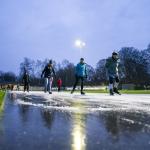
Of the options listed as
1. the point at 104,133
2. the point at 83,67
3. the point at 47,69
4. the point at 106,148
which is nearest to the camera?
the point at 106,148

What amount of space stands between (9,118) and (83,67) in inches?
627

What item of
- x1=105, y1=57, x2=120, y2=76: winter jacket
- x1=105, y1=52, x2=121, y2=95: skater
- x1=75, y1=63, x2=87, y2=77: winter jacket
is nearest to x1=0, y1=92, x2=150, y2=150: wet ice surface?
x1=105, y1=52, x2=121, y2=95: skater

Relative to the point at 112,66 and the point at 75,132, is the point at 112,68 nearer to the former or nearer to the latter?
the point at 112,66

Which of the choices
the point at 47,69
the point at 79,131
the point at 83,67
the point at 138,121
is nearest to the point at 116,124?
the point at 138,121

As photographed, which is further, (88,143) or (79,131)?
(79,131)

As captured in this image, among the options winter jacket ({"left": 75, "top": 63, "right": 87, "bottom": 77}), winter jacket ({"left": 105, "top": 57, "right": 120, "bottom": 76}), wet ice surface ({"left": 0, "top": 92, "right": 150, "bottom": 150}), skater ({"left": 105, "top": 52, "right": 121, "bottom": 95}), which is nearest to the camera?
wet ice surface ({"left": 0, "top": 92, "right": 150, "bottom": 150})

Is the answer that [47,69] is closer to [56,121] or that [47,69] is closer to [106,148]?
[56,121]

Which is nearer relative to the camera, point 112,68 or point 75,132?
point 75,132

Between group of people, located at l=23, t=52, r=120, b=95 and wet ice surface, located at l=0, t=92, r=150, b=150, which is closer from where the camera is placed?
wet ice surface, located at l=0, t=92, r=150, b=150

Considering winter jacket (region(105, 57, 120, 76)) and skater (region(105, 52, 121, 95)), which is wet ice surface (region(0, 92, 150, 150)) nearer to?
skater (region(105, 52, 121, 95))

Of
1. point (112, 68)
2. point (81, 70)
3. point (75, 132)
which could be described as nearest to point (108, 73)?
point (112, 68)

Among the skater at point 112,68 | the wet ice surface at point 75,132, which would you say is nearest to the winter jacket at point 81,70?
the skater at point 112,68

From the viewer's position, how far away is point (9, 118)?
809cm

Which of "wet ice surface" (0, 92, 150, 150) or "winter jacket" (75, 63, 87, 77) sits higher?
"winter jacket" (75, 63, 87, 77)
